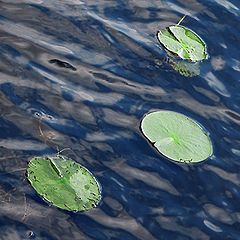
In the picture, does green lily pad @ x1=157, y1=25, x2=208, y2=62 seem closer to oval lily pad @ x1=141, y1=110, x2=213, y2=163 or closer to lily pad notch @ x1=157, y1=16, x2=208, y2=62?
lily pad notch @ x1=157, y1=16, x2=208, y2=62

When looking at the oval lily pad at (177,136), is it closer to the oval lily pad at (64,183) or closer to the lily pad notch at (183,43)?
the oval lily pad at (64,183)

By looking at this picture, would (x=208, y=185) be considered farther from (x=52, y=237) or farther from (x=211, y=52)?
(x=211, y=52)

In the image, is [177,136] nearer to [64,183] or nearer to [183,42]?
[64,183]

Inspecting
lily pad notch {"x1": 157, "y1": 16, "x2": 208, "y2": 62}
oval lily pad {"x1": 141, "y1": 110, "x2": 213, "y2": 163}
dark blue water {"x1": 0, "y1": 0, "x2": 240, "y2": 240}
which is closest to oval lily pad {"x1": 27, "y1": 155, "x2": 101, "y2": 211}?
dark blue water {"x1": 0, "y1": 0, "x2": 240, "y2": 240}

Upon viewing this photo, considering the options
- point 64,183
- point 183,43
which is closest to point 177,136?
point 64,183

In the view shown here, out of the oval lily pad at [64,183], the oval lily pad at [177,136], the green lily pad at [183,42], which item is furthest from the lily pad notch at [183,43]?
the oval lily pad at [64,183]

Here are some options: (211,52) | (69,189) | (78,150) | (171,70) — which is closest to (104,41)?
(171,70)
